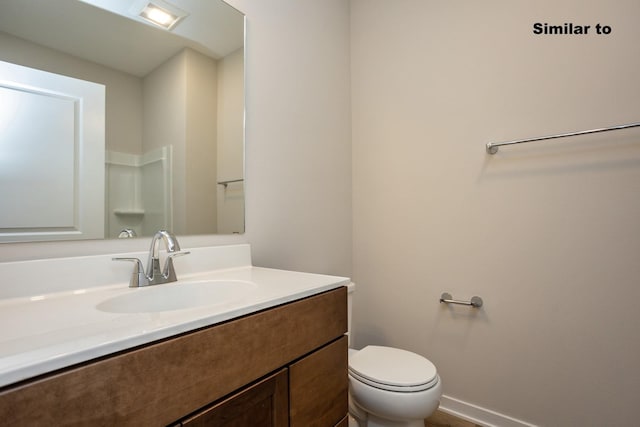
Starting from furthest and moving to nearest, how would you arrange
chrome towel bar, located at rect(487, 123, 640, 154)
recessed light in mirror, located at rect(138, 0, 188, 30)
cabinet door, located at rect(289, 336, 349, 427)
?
chrome towel bar, located at rect(487, 123, 640, 154) → recessed light in mirror, located at rect(138, 0, 188, 30) → cabinet door, located at rect(289, 336, 349, 427)

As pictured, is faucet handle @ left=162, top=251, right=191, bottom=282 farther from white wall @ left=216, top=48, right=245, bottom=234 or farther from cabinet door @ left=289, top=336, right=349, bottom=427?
cabinet door @ left=289, top=336, right=349, bottom=427

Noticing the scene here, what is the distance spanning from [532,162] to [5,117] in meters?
1.84

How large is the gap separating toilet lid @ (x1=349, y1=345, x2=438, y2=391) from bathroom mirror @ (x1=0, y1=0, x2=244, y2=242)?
765 mm

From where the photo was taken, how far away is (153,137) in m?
1.04

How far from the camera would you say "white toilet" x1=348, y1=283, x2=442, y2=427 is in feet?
3.48

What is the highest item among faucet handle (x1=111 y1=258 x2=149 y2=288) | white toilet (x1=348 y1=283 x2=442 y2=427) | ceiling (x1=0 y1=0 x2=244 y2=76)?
ceiling (x1=0 y1=0 x2=244 y2=76)

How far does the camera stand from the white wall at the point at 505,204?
121 centimetres

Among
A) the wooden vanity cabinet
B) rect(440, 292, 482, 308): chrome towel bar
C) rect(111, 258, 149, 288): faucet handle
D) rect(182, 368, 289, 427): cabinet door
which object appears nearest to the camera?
the wooden vanity cabinet

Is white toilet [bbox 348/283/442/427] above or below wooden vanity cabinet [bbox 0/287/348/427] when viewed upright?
below

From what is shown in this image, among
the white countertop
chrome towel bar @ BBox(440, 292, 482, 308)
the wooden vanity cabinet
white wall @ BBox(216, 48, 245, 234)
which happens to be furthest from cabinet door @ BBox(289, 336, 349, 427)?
chrome towel bar @ BBox(440, 292, 482, 308)

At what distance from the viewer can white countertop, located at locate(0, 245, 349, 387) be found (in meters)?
0.42

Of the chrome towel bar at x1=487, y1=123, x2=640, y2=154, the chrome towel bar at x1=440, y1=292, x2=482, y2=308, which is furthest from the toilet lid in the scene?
the chrome towel bar at x1=487, y1=123, x2=640, y2=154

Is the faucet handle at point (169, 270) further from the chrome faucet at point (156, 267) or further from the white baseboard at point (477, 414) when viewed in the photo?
the white baseboard at point (477, 414)

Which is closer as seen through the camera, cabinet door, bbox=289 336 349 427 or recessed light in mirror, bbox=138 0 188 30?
cabinet door, bbox=289 336 349 427
